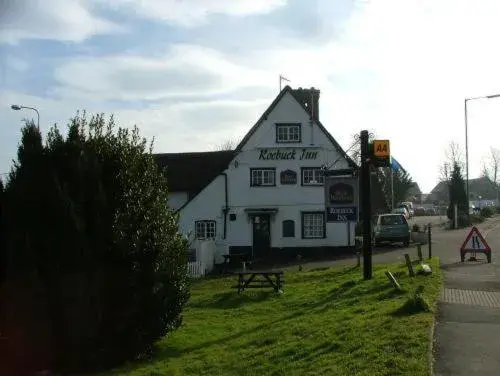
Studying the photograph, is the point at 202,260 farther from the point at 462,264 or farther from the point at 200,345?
the point at 200,345

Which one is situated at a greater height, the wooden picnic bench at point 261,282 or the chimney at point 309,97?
the chimney at point 309,97

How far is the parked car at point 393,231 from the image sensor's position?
36094 millimetres

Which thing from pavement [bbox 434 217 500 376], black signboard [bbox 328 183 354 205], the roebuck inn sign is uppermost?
the roebuck inn sign

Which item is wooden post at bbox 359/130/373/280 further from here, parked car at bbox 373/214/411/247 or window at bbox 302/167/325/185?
window at bbox 302/167/325/185

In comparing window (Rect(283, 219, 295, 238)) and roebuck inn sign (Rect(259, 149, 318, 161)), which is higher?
roebuck inn sign (Rect(259, 149, 318, 161))

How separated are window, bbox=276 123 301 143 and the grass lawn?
20.7 metres

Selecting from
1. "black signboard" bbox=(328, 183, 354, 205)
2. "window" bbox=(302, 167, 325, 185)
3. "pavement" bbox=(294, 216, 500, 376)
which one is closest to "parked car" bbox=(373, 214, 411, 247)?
"window" bbox=(302, 167, 325, 185)

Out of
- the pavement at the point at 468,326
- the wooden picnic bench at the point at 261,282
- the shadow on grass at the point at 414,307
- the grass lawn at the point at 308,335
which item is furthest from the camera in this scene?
the wooden picnic bench at the point at 261,282

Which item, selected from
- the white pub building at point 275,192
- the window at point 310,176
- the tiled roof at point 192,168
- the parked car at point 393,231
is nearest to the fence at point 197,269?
the white pub building at point 275,192

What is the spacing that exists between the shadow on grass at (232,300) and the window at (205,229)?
1877 centimetres

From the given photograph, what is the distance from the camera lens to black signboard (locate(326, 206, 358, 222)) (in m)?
20.2

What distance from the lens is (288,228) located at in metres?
39.0

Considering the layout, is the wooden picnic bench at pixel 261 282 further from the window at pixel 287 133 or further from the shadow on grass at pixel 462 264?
the window at pixel 287 133

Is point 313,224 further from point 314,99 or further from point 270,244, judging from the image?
point 314,99
